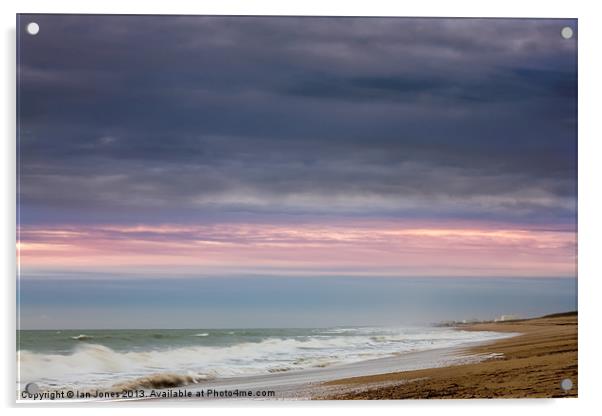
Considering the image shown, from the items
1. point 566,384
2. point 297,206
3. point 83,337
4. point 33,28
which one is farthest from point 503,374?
point 33,28

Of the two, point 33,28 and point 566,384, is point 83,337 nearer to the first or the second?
point 33,28

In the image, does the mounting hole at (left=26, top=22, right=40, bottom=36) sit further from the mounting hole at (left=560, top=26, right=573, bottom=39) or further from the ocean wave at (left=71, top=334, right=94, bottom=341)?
the mounting hole at (left=560, top=26, right=573, bottom=39)

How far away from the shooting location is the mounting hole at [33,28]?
367 cm

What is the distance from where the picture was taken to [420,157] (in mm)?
3838

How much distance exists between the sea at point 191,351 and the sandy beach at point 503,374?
0.11 meters

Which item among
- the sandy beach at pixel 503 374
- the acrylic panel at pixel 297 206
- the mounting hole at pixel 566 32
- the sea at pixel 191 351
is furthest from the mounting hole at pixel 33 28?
the mounting hole at pixel 566 32

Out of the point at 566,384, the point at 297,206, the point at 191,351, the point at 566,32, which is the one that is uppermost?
the point at 566,32

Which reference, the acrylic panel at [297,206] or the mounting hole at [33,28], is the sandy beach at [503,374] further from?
the mounting hole at [33,28]

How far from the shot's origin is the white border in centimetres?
365

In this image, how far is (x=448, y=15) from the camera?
380 centimetres

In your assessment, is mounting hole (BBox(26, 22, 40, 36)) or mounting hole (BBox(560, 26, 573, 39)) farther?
mounting hole (BBox(560, 26, 573, 39))

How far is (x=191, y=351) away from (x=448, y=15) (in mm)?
2028

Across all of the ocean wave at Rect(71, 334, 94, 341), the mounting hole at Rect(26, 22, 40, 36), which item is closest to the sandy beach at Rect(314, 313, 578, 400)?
the ocean wave at Rect(71, 334, 94, 341)

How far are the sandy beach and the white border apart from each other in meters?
0.04
